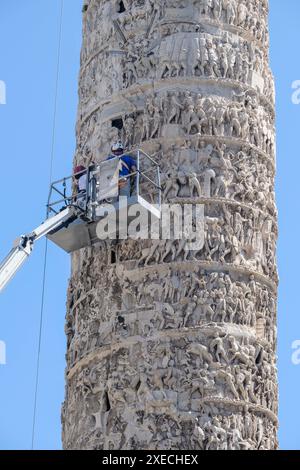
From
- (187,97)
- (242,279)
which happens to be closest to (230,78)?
(187,97)

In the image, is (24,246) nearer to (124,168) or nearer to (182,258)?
(124,168)

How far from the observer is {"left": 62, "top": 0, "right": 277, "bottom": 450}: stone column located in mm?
21484

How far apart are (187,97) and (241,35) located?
1.11 meters

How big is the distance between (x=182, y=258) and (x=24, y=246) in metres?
1.55

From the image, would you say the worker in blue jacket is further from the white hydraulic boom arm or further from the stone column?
the white hydraulic boom arm

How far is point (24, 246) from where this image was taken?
21953mm

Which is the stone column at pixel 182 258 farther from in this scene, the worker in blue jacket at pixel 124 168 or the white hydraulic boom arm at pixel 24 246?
the white hydraulic boom arm at pixel 24 246

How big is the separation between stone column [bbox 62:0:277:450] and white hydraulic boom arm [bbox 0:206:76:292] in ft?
1.94

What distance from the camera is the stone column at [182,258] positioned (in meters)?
21.5

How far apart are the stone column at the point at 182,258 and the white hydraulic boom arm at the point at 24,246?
593 mm

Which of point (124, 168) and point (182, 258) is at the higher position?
point (124, 168)

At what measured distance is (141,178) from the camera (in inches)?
883

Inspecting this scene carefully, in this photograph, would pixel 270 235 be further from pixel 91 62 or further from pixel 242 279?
pixel 91 62
